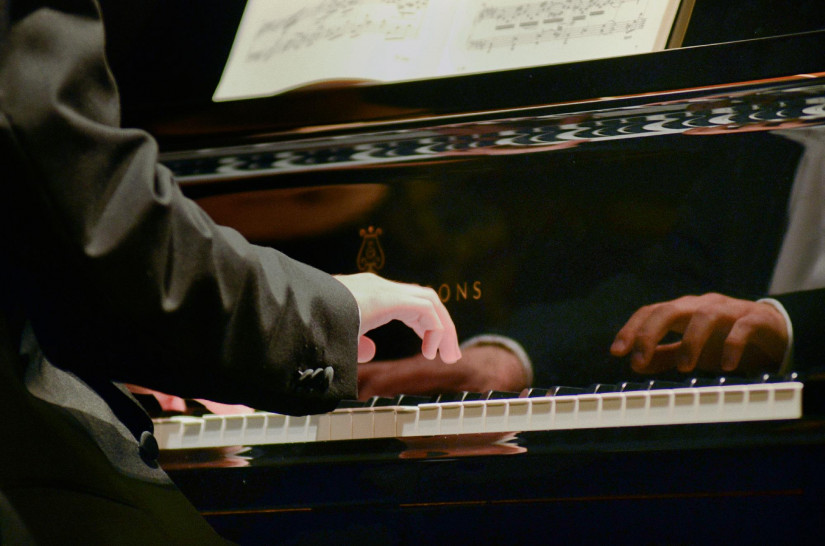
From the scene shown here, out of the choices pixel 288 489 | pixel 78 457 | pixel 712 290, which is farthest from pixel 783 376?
pixel 78 457

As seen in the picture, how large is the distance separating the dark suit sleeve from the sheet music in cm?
78

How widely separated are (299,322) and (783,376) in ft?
2.13

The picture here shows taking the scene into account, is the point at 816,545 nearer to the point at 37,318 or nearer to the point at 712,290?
the point at 712,290

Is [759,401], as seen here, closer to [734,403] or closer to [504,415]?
[734,403]

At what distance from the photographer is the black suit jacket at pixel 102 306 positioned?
728 millimetres

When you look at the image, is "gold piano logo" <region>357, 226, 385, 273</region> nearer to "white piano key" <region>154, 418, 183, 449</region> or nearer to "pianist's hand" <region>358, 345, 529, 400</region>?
"pianist's hand" <region>358, 345, 529, 400</region>

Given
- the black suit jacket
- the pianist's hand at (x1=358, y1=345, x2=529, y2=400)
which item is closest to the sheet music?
the pianist's hand at (x1=358, y1=345, x2=529, y2=400)

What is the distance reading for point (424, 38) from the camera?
165 cm

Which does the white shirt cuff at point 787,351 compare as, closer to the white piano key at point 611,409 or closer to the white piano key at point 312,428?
the white piano key at point 611,409

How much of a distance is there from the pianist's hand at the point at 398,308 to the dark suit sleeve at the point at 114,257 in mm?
132

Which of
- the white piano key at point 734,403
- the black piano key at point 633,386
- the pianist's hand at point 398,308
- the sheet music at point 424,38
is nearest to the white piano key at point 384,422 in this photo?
the pianist's hand at point 398,308

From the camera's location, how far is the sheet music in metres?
1.49

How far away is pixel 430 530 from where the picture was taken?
1475 mm

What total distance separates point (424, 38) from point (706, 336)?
0.82 metres
